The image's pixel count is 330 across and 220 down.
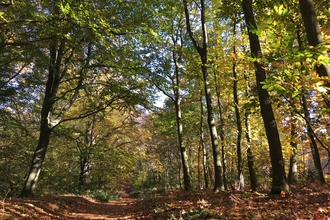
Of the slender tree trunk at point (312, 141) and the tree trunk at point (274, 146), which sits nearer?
the slender tree trunk at point (312, 141)

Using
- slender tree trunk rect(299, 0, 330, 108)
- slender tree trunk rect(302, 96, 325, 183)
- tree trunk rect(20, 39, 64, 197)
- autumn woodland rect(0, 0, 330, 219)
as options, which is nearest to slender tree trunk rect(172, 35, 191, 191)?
autumn woodland rect(0, 0, 330, 219)

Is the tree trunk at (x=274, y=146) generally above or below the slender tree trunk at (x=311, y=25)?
below

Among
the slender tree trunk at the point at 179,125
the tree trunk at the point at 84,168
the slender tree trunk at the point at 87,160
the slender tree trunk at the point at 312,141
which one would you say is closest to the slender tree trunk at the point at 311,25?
the slender tree trunk at the point at 312,141

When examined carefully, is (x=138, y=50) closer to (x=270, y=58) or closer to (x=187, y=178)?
(x=187, y=178)

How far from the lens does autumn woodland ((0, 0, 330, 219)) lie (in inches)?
142

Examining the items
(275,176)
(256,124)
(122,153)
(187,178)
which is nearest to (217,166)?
(275,176)

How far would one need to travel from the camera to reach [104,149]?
1806 cm

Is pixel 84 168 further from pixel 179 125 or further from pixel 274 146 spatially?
pixel 274 146

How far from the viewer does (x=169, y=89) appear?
1480cm

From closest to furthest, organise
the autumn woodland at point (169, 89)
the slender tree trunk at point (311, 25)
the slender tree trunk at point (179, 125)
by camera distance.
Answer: the slender tree trunk at point (311, 25)
the autumn woodland at point (169, 89)
the slender tree trunk at point (179, 125)

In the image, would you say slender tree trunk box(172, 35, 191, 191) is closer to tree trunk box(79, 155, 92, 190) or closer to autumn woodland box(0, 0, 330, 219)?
autumn woodland box(0, 0, 330, 219)

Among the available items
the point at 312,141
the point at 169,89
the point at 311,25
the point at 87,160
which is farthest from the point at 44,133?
the point at 311,25

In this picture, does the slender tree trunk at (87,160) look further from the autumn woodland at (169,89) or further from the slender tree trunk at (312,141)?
the slender tree trunk at (312,141)

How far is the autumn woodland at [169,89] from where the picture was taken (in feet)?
11.8
